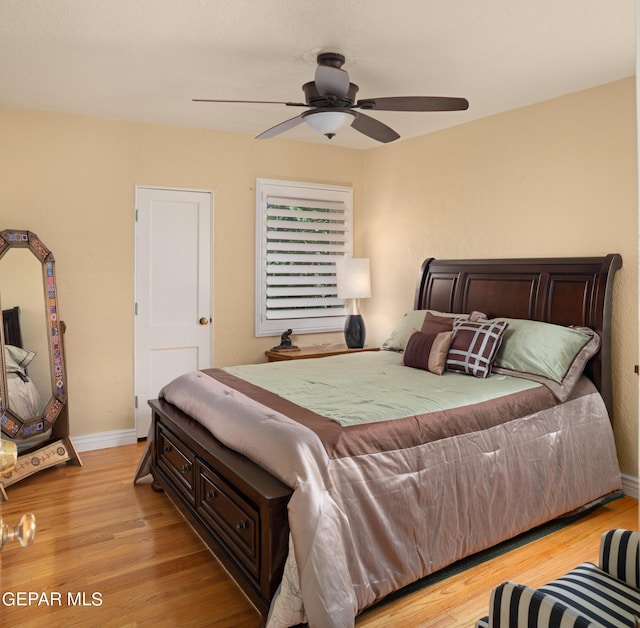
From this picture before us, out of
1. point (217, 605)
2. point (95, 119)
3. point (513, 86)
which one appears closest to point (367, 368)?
point (217, 605)

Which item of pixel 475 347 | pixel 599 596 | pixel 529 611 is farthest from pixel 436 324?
pixel 529 611

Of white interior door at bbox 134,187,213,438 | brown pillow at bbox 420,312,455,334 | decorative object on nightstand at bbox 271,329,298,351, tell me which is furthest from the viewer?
decorative object on nightstand at bbox 271,329,298,351

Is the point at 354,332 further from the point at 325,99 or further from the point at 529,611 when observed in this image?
the point at 529,611

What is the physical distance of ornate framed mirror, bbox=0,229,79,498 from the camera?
3733mm

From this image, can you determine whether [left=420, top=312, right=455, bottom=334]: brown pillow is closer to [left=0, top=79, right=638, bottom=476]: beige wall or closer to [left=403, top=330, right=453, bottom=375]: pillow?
[left=403, top=330, right=453, bottom=375]: pillow

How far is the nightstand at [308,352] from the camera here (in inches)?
183

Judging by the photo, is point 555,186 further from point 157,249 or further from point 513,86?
point 157,249

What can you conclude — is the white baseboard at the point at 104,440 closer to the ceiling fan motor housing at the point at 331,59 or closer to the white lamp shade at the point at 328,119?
the white lamp shade at the point at 328,119

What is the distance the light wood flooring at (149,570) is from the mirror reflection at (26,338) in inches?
25.5

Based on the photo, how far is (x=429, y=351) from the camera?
3.50 metres

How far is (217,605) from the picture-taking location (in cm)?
231

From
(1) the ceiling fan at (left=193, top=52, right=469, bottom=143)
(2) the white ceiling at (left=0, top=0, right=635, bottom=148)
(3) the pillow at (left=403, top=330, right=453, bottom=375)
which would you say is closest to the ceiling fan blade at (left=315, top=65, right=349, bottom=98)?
(1) the ceiling fan at (left=193, top=52, right=469, bottom=143)

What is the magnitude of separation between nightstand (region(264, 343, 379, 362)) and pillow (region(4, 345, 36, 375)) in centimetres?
186

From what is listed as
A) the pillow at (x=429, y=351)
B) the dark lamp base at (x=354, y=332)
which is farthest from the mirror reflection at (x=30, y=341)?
the pillow at (x=429, y=351)
